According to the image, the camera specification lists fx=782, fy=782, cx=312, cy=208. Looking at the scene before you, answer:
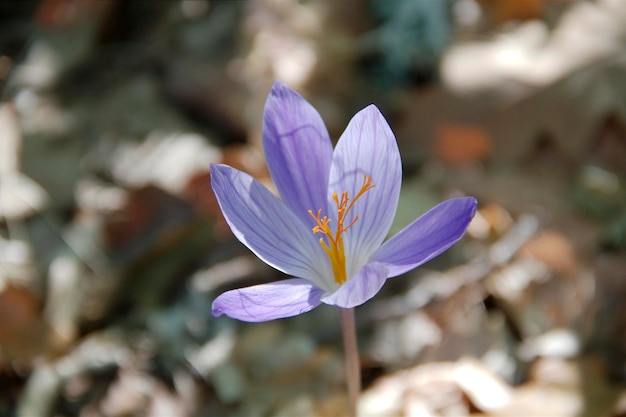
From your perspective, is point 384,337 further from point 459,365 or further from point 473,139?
point 473,139

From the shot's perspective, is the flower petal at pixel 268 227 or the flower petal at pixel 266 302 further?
the flower petal at pixel 268 227

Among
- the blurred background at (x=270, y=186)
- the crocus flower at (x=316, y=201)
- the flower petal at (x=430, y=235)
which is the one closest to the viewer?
the flower petal at (x=430, y=235)

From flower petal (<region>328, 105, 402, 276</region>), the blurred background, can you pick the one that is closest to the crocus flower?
flower petal (<region>328, 105, 402, 276</region>)

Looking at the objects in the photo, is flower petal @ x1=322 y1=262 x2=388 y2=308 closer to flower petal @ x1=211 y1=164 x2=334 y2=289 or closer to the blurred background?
flower petal @ x1=211 y1=164 x2=334 y2=289

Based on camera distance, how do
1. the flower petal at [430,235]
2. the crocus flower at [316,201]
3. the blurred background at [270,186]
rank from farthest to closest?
the blurred background at [270,186]
the crocus flower at [316,201]
the flower petal at [430,235]

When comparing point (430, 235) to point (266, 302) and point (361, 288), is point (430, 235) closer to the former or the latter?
point (361, 288)

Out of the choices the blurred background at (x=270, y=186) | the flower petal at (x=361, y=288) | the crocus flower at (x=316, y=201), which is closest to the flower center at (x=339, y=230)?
the crocus flower at (x=316, y=201)

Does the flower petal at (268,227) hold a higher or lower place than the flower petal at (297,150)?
lower

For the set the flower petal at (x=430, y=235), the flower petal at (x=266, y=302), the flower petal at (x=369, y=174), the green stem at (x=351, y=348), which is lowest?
the green stem at (x=351, y=348)

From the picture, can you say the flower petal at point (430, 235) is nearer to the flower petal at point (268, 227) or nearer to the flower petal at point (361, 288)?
the flower petal at point (361, 288)
